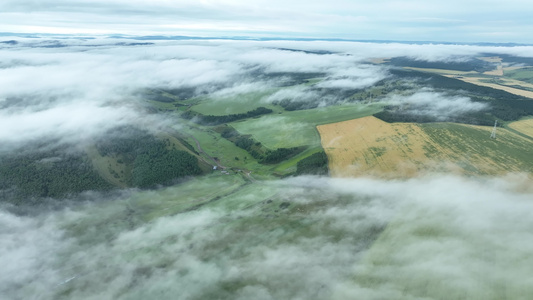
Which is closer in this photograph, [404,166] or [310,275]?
[310,275]

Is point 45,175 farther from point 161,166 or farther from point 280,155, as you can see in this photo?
point 280,155

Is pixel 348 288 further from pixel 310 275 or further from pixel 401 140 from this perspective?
pixel 401 140

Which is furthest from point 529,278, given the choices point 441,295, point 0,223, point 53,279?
point 0,223

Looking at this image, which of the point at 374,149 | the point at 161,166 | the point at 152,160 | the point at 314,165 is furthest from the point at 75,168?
the point at 374,149

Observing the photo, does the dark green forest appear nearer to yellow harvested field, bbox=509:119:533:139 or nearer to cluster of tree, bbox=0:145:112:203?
cluster of tree, bbox=0:145:112:203

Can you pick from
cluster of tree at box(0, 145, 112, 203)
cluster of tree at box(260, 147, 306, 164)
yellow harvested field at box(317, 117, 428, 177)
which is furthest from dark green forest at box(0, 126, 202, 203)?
yellow harvested field at box(317, 117, 428, 177)
